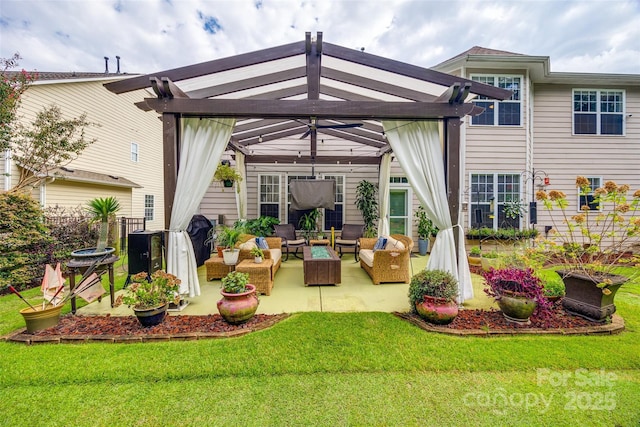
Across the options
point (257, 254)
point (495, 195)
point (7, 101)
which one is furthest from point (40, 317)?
point (495, 195)

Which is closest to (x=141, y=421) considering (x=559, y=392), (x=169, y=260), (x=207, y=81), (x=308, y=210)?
(x=169, y=260)

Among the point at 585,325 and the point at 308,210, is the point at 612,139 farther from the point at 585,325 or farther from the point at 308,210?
the point at 308,210

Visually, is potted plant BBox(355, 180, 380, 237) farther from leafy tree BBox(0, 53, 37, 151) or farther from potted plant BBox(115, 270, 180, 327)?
leafy tree BBox(0, 53, 37, 151)

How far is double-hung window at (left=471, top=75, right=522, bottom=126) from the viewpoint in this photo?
23.2ft

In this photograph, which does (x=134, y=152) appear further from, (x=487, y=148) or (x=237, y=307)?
(x=487, y=148)

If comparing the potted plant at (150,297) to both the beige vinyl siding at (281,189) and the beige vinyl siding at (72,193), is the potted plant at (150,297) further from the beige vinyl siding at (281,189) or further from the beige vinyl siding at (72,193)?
the beige vinyl siding at (72,193)

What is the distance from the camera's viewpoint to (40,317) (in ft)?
9.23

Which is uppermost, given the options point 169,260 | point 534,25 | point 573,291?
point 534,25

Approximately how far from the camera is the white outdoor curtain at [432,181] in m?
3.57

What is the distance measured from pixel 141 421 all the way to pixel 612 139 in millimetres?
12110

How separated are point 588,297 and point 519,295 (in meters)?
0.97

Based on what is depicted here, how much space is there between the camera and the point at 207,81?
3.66 metres

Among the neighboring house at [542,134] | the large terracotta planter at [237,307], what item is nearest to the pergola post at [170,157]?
the large terracotta planter at [237,307]

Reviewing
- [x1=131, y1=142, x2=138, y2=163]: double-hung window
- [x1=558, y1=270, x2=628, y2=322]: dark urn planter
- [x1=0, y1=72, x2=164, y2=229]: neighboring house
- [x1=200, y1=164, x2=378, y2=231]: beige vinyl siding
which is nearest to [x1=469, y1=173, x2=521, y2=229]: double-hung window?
[x1=200, y1=164, x2=378, y2=231]: beige vinyl siding
